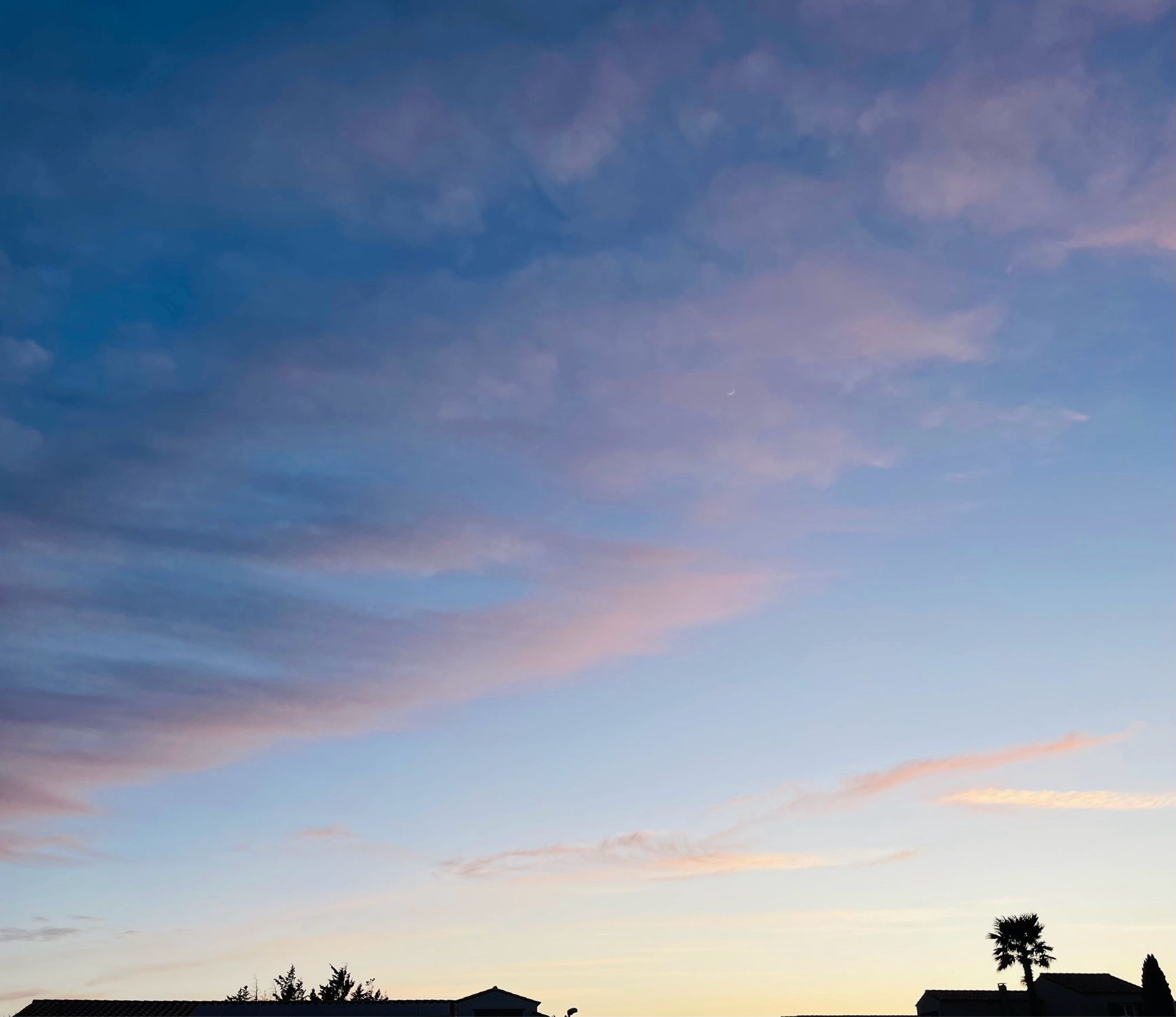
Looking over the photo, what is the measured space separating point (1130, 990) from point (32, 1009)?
9004cm

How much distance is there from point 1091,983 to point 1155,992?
5229 millimetres

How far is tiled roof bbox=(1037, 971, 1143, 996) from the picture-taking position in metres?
97.9

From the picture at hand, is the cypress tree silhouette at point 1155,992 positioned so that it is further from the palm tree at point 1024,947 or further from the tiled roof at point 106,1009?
the tiled roof at point 106,1009

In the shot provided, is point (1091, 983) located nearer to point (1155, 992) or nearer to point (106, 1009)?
point (1155, 992)

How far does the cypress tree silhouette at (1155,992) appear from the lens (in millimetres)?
94938

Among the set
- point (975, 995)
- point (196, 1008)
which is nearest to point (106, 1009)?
point (196, 1008)

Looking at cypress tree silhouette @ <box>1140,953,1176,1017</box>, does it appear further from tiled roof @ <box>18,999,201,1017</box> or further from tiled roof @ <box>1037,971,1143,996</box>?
tiled roof @ <box>18,999,201,1017</box>

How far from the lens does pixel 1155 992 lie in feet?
314

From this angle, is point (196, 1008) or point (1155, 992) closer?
point (196, 1008)

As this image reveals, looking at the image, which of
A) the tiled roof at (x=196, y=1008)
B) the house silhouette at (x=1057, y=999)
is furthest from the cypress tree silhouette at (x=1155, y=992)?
the tiled roof at (x=196, y=1008)

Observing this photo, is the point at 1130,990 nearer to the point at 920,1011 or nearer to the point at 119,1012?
the point at 920,1011

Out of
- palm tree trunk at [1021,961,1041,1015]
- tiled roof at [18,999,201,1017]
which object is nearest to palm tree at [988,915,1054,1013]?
palm tree trunk at [1021,961,1041,1015]

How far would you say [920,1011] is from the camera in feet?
343

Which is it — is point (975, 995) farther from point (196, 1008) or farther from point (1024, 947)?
point (196, 1008)
